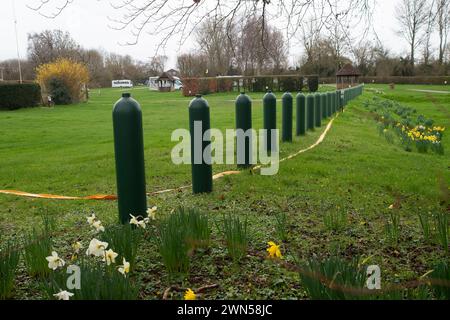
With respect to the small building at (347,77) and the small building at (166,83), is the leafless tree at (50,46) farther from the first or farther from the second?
the small building at (347,77)

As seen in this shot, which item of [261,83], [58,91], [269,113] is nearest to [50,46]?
[58,91]

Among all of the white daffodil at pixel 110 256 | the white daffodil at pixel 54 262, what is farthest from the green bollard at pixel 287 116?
the white daffodil at pixel 54 262

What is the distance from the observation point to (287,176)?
246 inches

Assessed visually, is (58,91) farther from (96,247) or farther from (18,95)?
(96,247)

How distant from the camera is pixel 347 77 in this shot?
165ft

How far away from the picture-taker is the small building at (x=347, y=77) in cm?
4702

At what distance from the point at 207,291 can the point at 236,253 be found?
0.41m

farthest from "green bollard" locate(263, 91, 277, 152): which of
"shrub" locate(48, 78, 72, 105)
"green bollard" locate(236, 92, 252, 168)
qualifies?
"shrub" locate(48, 78, 72, 105)

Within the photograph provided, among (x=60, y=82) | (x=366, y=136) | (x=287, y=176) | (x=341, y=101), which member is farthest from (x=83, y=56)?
(x=287, y=176)

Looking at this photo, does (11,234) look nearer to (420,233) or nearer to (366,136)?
(420,233)

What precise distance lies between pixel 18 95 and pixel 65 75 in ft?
15.4

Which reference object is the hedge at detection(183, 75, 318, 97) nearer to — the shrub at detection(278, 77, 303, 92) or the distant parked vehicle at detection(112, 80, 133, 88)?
the shrub at detection(278, 77, 303, 92)

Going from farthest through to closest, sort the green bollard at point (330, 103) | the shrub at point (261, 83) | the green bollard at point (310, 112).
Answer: the shrub at point (261, 83) → the green bollard at point (330, 103) → the green bollard at point (310, 112)

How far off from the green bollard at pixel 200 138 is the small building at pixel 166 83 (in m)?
63.5
